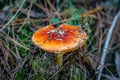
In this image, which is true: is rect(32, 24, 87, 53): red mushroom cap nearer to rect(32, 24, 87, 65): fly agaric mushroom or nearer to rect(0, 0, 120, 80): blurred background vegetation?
rect(32, 24, 87, 65): fly agaric mushroom

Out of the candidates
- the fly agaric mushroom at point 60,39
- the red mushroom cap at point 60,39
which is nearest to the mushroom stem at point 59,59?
the fly agaric mushroom at point 60,39

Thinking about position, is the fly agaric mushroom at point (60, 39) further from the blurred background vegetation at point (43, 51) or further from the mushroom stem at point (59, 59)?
the blurred background vegetation at point (43, 51)

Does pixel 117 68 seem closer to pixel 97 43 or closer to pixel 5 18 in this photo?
pixel 97 43

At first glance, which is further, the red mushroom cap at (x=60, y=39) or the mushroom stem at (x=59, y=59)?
the mushroom stem at (x=59, y=59)

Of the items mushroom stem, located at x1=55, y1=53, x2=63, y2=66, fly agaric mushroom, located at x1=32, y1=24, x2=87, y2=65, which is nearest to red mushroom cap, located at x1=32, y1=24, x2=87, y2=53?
fly agaric mushroom, located at x1=32, y1=24, x2=87, y2=65

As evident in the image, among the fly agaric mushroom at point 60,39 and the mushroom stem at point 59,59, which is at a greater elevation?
the fly agaric mushroom at point 60,39

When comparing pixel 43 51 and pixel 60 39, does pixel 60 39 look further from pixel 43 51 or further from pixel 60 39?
pixel 43 51
